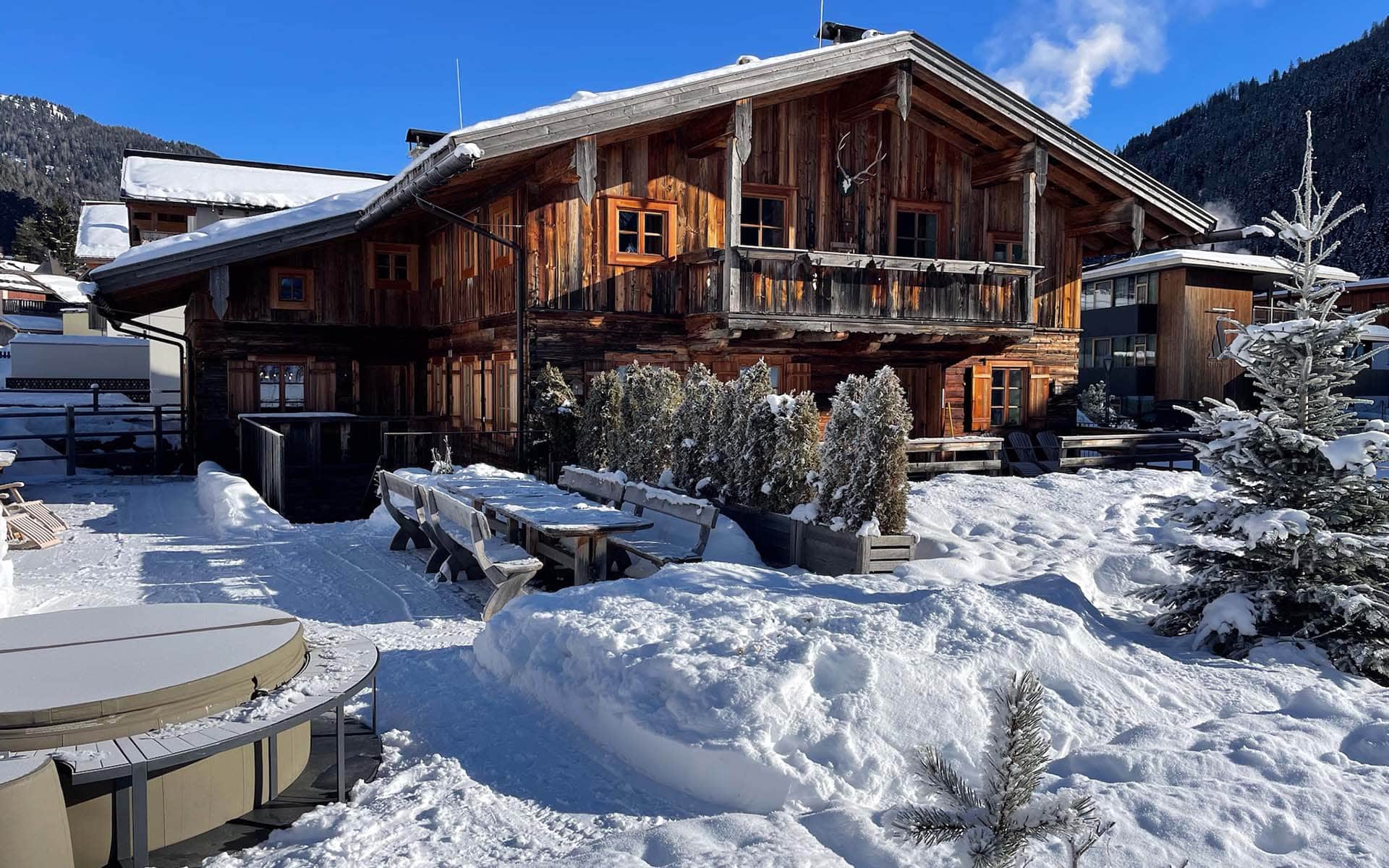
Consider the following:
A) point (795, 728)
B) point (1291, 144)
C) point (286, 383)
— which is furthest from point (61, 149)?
point (795, 728)

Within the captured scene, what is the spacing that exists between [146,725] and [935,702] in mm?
3714

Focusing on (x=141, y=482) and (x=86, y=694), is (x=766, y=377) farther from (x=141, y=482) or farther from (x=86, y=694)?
(x=141, y=482)

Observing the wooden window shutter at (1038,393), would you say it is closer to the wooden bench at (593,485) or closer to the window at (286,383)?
the wooden bench at (593,485)

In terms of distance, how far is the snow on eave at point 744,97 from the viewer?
13320mm

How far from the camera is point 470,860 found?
3.96 metres

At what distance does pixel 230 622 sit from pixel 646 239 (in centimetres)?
1169

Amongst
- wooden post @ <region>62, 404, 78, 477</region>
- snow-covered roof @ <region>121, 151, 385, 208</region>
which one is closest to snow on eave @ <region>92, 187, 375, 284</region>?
wooden post @ <region>62, 404, 78, 477</region>

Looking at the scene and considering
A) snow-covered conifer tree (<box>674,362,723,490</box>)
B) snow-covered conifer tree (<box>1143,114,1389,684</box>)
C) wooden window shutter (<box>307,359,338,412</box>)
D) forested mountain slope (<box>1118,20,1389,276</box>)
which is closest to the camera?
snow-covered conifer tree (<box>1143,114,1389,684</box>)

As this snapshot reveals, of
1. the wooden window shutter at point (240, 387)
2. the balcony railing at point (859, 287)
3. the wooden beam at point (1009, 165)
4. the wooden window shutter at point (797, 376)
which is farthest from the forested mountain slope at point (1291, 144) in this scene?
the wooden window shutter at point (240, 387)

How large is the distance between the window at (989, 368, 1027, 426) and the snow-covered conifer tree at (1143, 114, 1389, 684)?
11.8 m

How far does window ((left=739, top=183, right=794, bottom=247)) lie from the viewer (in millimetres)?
16359

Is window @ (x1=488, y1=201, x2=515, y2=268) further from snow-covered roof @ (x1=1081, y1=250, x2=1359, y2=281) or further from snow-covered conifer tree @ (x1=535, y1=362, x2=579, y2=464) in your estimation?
snow-covered roof @ (x1=1081, y1=250, x2=1359, y2=281)

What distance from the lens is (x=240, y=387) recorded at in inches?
759

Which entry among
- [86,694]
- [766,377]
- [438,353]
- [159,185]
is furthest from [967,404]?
[159,185]
